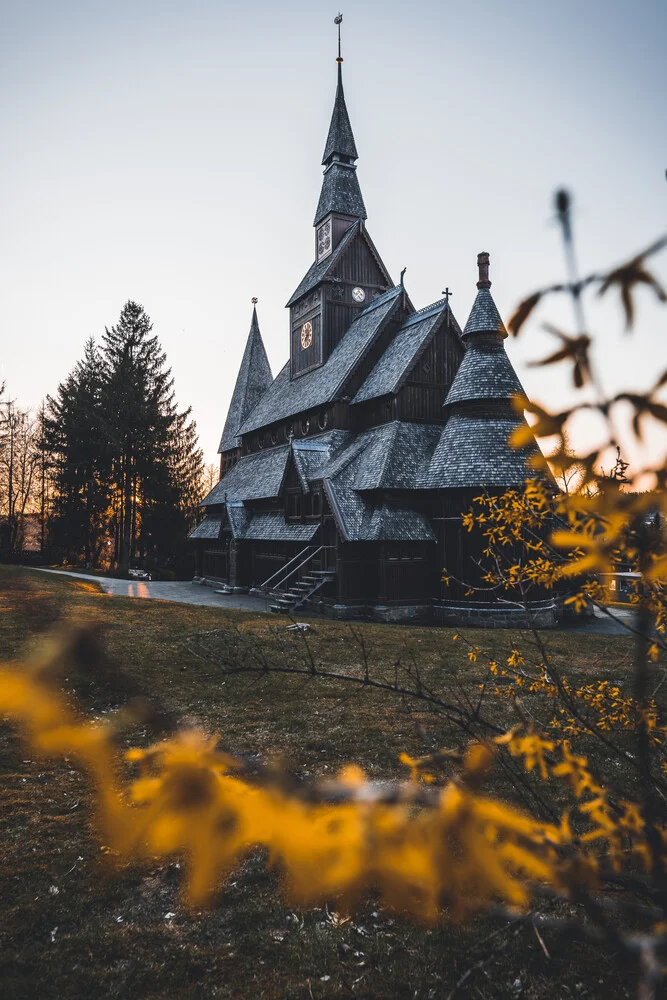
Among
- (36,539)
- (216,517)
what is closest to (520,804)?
(216,517)

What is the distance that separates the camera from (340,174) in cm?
3017

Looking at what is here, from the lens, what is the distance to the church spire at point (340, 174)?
2970 cm

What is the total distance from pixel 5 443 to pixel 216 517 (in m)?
21.6

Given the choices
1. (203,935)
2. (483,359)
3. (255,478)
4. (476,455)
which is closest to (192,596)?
(255,478)

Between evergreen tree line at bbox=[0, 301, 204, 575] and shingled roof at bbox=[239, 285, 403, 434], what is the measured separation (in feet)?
41.1

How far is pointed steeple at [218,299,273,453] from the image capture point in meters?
39.9

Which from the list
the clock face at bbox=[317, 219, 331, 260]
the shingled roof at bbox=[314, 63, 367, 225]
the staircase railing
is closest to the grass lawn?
the staircase railing

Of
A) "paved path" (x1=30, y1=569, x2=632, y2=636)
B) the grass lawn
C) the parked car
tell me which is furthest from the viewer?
the parked car

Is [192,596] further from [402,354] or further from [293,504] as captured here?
[402,354]

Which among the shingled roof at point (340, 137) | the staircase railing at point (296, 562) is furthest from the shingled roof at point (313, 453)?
the shingled roof at point (340, 137)

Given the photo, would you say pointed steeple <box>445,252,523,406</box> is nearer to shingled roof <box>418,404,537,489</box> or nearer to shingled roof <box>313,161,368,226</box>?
shingled roof <box>418,404,537,489</box>

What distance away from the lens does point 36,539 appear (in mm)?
43750

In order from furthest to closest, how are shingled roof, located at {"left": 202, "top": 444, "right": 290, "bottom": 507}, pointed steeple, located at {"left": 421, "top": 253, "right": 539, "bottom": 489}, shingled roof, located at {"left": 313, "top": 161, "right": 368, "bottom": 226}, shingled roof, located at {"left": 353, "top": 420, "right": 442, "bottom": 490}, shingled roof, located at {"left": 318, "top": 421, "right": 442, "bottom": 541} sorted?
1. shingled roof, located at {"left": 313, "top": 161, "right": 368, "bottom": 226}
2. shingled roof, located at {"left": 202, "top": 444, "right": 290, "bottom": 507}
3. shingled roof, located at {"left": 353, "top": 420, "right": 442, "bottom": 490}
4. shingled roof, located at {"left": 318, "top": 421, "right": 442, "bottom": 541}
5. pointed steeple, located at {"left": 421, "top": 253, "right": 539, "bottom": 489}

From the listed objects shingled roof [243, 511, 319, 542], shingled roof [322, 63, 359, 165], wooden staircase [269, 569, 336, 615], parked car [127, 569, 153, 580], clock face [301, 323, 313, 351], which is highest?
shingled roof [322, 63, 359, 165]
